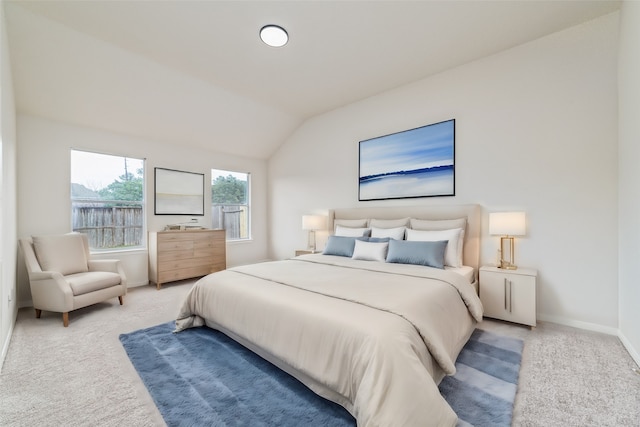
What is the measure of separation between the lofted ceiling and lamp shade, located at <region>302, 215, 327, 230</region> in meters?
1.92

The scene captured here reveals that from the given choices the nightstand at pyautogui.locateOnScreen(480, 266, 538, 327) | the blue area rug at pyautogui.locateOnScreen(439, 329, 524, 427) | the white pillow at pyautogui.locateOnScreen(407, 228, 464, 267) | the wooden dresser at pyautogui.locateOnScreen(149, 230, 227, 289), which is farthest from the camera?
the wooden dresser at pyautogui.locateOnScreen(149, 230, 227, 289)

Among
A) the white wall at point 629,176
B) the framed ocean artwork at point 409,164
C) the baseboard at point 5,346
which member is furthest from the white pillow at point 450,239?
the baseboard at point 5,346

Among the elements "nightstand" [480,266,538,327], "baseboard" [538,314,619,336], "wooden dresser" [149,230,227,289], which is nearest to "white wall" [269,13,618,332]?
"baseboard" [538,314,619,336]

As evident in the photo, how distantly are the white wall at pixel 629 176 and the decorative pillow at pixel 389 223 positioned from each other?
198cm

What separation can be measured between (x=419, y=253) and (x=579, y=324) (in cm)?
167

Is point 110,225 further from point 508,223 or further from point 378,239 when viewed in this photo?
point 508,223

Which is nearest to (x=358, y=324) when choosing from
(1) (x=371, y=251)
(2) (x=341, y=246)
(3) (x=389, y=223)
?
(1) (x=371, y=251)

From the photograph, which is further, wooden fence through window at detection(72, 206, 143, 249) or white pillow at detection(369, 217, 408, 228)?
wooden fence through window at detection(72, 206, 143, 249)

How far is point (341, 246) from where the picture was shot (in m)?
3.64

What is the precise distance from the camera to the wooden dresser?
4.27m

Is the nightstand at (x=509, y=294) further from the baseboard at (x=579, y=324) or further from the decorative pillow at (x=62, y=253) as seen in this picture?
the decorative pillow at (x=62, y=253)

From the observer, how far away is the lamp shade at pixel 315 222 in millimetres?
4676

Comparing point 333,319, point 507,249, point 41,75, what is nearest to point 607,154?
point 507,249

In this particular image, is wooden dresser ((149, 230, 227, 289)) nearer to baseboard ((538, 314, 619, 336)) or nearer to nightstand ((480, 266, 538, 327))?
nightstand ((480, 266, 538, 327))
